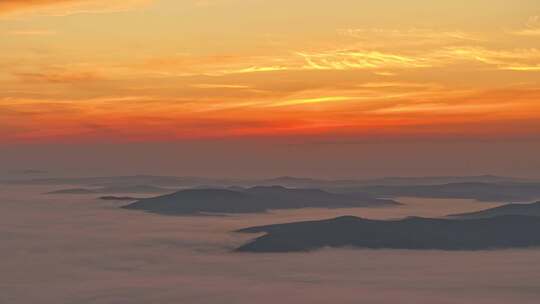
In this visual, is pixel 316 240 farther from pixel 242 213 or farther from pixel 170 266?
pixel 242 213

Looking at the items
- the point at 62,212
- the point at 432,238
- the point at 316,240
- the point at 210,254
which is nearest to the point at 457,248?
the point at 432,238

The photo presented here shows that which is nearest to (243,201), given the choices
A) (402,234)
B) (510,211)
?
(510,211)

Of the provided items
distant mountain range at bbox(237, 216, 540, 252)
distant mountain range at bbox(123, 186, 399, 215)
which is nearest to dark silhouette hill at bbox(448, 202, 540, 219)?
distant mountain range at bbox(237, 216, 540, 252)

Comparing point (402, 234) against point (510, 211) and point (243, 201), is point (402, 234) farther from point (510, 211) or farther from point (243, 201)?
point (243, 201)

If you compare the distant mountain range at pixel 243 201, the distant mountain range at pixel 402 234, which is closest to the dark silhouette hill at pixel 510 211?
the distant mountain range at pixel 402 234

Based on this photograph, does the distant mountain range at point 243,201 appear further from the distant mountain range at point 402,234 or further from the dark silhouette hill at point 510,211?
the distant mountain range at point 402,234

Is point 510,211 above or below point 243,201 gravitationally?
below
